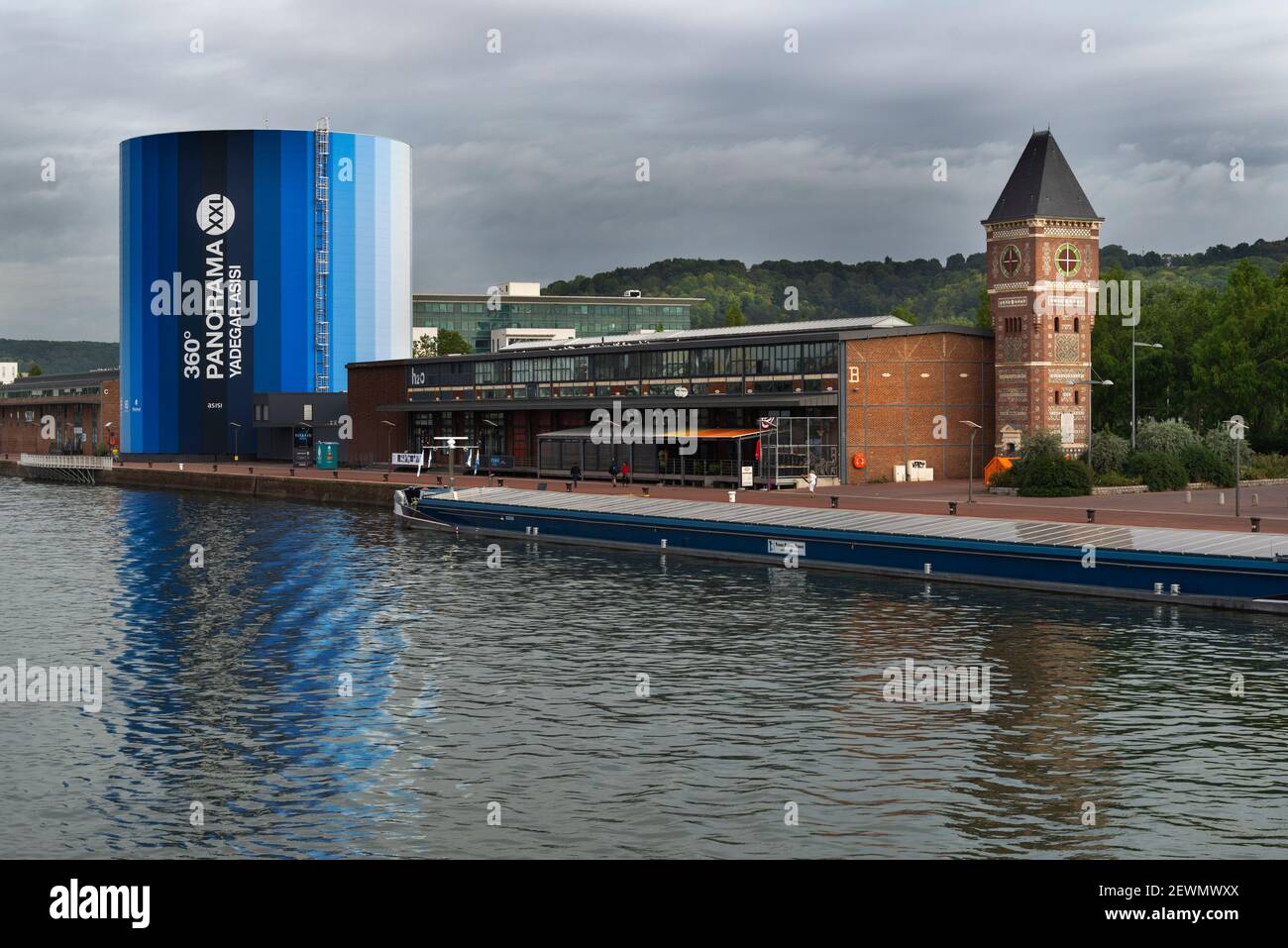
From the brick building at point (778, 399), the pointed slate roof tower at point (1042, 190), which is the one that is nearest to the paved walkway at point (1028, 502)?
the brick building at point (778, 399)

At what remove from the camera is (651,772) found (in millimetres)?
26750

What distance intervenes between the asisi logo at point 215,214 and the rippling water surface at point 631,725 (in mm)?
101497

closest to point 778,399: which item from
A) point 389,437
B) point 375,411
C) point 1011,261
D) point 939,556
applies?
point 1011,261

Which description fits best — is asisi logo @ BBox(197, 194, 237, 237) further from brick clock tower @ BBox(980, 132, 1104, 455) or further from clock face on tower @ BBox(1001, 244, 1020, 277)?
clock face on tower @ BBox(1001, 244, 1020, 277)

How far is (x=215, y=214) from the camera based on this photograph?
149250 millimetres

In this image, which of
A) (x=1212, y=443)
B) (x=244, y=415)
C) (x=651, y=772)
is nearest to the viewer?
(x=651, y=772)

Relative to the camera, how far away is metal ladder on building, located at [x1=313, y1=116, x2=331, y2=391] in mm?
152375

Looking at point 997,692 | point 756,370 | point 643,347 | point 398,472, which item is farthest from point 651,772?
point 398,472

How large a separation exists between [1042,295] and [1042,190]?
24.0 feet

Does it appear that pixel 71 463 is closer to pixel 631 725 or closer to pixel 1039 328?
pixel 1039 328

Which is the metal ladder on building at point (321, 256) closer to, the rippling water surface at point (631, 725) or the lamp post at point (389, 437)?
the lamp post at point (389, 437)

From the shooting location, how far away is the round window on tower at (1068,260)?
94312mm
